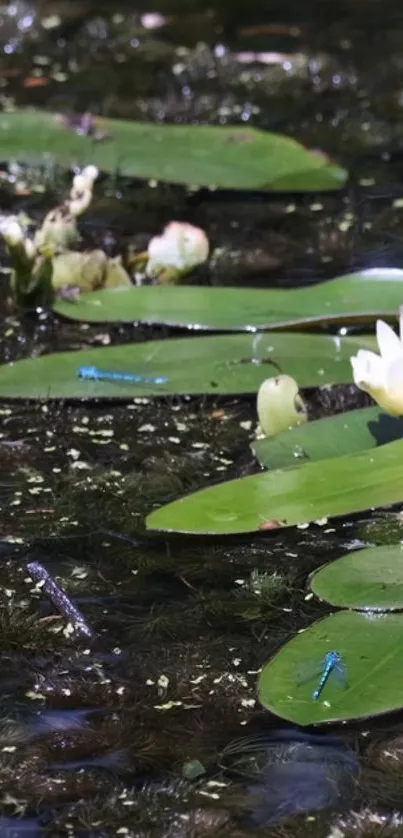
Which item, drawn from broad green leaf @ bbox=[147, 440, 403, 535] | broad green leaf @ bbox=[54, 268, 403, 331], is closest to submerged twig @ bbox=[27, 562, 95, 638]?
broad green leaf @ bbox=[147, 440, 403, 535]

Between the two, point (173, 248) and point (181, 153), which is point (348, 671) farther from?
point (181, 153)

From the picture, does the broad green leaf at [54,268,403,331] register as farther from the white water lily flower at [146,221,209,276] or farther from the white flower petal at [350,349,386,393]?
the white flower petal at [350,349,386,393]

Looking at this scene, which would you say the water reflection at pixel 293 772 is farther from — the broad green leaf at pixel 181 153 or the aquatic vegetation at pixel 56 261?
the broad green leaf at pixel 181 153

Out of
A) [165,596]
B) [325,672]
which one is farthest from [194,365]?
[325,672]

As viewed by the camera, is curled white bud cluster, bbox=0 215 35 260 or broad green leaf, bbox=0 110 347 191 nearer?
curled white bud cluster, bbox=0 215 35 260

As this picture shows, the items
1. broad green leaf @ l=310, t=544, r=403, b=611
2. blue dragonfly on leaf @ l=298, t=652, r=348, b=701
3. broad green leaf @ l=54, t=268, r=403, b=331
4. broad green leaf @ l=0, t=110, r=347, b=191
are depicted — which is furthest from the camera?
broad green leaf @ l=0, t=110, r=347, b=191

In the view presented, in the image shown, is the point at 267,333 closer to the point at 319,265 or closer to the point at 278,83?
the point at 319,265
